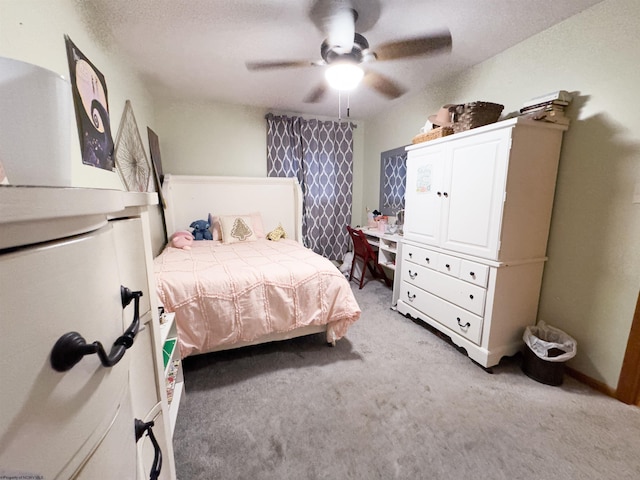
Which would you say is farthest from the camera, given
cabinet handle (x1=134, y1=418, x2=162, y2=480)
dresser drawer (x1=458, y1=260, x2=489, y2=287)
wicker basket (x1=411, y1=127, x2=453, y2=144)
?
wicker basket (x1=411, y1=127, x2=453, y2=144)

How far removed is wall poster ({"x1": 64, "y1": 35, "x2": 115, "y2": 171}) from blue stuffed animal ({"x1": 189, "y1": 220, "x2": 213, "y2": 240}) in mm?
1352

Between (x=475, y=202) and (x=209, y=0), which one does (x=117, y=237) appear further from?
(x=475, y=202)

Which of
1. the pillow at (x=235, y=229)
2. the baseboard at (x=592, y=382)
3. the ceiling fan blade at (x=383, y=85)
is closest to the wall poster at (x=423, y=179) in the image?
the ceiling fan blade at (x=383, y=85)

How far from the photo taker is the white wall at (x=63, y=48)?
107 centimetres

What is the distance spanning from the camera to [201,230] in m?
3.17

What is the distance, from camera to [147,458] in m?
0.71

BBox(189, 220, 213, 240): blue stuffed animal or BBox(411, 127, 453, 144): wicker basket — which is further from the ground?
BBox(411, 127, 453, 144): wicker basket

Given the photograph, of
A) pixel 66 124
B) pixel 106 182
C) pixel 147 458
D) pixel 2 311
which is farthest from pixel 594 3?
pixel 106 182

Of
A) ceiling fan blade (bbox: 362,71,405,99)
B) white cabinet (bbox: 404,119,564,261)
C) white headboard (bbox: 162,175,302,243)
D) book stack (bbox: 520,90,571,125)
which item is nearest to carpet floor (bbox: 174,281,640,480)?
white cabinet (bbox: 404,119,564,261)

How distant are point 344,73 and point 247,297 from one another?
1656mm

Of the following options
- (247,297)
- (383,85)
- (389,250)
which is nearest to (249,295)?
(247,297)

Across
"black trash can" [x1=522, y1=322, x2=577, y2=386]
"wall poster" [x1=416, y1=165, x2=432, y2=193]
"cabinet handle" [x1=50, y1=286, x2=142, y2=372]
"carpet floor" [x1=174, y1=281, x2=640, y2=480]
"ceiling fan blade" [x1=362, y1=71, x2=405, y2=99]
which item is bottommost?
"carpet floor" [x1=174, y1=281, x2=640, y2=480]

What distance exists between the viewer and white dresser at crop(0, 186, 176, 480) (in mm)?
248

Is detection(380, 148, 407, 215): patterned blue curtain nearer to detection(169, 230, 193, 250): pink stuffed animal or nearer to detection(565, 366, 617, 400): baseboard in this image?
detection(565, 366, 617, 400): baseboard
